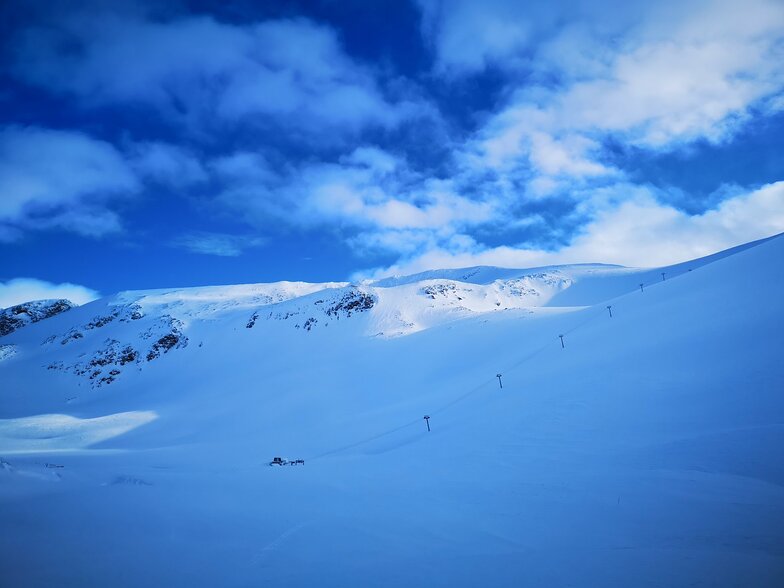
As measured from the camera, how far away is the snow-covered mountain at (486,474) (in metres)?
6.64

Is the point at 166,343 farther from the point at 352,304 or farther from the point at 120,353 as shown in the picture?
the point at 352,304

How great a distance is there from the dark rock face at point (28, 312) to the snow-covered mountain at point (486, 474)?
271 ft

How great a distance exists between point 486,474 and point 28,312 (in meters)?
143

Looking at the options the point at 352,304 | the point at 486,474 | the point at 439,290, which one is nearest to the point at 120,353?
the point at 352,304

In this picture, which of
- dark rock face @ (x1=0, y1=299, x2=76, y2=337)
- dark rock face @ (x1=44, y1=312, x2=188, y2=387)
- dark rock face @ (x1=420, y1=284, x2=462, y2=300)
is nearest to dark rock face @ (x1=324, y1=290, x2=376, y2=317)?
dark rock face @ (x1=420, y1=284, x2=462, y2=300)

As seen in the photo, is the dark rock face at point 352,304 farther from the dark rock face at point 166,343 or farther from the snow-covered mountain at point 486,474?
the dark rock face at point 166,343

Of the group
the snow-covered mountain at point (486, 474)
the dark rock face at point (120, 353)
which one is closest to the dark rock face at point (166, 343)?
the dark rock face at point (120, 353)

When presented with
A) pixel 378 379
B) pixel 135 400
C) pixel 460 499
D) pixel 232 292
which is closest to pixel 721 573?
pixel 460 499

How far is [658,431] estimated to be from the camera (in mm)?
12984

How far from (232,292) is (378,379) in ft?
265

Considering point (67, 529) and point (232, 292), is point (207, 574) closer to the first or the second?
point (67, 529)

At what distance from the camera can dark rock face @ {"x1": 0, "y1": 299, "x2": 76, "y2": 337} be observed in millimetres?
98250

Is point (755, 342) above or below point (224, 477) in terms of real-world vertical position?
above

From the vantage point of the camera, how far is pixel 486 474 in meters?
12.6
